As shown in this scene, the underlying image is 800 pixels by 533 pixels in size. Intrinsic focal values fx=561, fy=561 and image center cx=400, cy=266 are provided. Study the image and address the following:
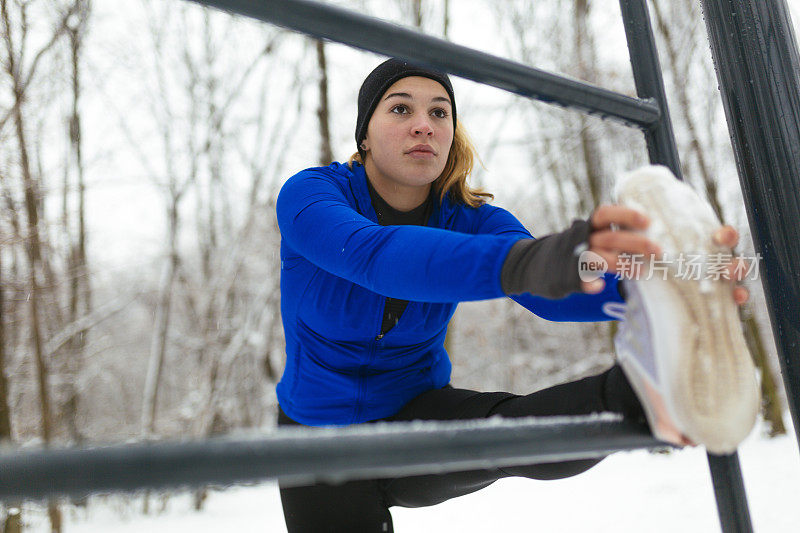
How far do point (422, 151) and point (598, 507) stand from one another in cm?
269

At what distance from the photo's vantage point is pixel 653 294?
51cm

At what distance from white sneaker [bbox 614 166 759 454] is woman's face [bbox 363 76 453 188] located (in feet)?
2.18

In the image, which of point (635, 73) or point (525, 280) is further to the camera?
point (635, 73)

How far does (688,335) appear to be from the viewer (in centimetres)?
51

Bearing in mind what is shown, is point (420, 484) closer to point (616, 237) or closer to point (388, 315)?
point (388, 315)

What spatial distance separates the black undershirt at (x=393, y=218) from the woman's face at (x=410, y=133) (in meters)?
0.05

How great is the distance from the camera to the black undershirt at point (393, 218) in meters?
1.13

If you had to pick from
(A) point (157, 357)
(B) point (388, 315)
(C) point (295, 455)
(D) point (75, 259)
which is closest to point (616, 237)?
(C) point (295, 455)

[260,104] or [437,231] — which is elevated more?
[260,104]

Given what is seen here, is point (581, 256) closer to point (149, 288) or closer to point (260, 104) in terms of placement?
point (260, 104)

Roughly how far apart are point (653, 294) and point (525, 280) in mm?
116

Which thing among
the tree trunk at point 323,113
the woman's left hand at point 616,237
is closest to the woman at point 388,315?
the woman's left hand at point 616,237

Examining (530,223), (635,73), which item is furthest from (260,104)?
(635,73)

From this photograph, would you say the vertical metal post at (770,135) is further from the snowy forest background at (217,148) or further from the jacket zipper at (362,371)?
the snowy forest background at (217,148)
